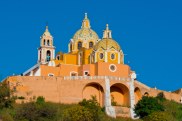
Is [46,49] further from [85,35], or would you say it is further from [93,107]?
[93,107]

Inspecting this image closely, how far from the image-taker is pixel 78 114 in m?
49.8

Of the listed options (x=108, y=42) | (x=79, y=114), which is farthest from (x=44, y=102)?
(x=108, y=42)

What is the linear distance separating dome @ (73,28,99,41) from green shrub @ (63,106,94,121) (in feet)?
69.9

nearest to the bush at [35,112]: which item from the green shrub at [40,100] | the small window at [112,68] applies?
the green shrub at [40,100]

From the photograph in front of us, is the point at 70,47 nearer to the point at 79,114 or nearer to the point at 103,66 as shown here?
the point at 103,66

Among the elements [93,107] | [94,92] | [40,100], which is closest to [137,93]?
[94,92]

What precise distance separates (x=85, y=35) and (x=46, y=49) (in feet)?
16.8

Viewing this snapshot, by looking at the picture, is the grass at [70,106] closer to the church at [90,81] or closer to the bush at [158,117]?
the church at [90,81]

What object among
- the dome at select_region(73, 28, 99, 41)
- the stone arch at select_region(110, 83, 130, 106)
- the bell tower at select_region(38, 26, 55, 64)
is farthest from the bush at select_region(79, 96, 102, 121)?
the bell tower at select_region(38, 26, 55, 64)

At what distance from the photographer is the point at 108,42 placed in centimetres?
6438

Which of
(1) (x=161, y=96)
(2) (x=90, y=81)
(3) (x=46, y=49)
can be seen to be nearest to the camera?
(2) (x=90, y=81)

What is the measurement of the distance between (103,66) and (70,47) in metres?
10.7

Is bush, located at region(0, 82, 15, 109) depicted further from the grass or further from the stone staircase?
the stone staircase

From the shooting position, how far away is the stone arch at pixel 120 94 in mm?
61719
